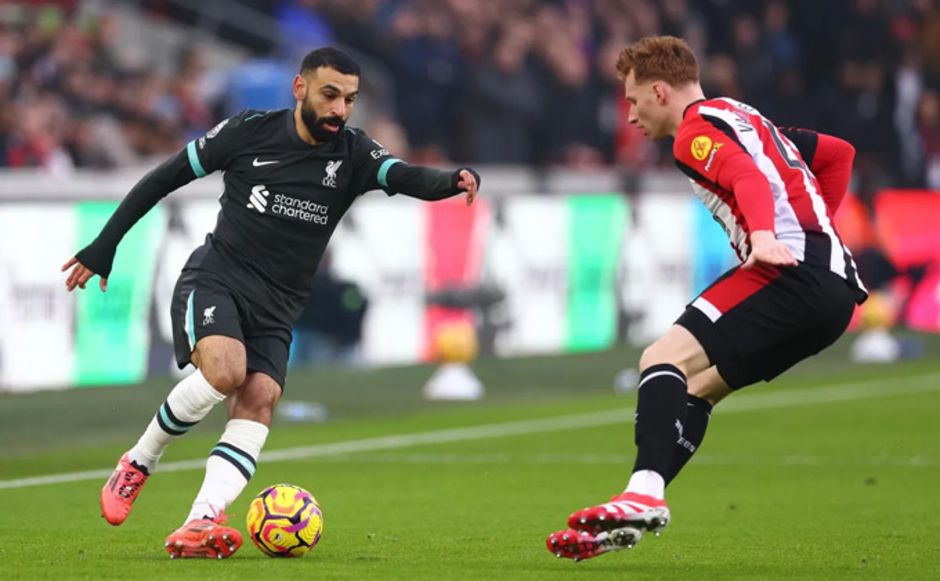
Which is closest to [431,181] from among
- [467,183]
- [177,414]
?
[467,183]

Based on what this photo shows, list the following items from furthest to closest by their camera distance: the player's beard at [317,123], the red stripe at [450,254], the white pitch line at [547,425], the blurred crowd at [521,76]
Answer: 1. the red stripe at [450,254]
2. the blurred crowd at [521,76]
3. the white pitch line at [547,425]
4. the player's beard at [317,123]

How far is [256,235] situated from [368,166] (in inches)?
21.5

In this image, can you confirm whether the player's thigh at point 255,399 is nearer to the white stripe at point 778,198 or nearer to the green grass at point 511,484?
the green grass at point 511,484

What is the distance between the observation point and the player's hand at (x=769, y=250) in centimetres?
654

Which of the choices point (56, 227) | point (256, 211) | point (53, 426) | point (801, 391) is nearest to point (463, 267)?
point (801, 391)

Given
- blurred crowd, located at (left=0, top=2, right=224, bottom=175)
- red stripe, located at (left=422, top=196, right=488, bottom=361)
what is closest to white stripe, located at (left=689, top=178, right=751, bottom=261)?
blurred crowd, located at (left=0, top=2, right=224, bottom=175)

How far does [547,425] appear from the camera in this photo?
44.5ft

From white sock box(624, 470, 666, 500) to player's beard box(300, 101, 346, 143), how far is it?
79.0 inches

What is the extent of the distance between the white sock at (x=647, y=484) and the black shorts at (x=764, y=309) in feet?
1.69

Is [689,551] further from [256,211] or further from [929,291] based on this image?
[929,291]

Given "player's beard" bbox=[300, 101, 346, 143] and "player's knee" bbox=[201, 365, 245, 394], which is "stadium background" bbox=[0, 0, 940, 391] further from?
"player's knee" bbox=[201, 365, 245, 394]

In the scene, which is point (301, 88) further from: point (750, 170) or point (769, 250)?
point (769, 250)

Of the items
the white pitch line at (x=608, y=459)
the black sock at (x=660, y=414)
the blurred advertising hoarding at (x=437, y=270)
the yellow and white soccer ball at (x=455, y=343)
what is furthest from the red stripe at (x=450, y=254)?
the black sock at (x=660, y=414)

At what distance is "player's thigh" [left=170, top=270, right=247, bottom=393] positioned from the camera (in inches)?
291
